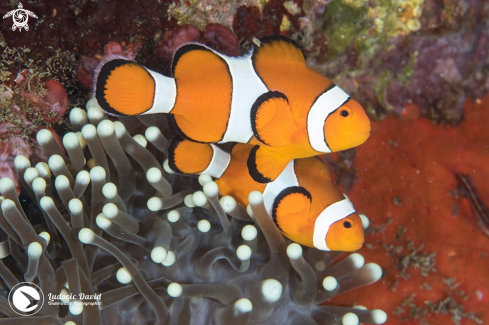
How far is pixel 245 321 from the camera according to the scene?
116cm

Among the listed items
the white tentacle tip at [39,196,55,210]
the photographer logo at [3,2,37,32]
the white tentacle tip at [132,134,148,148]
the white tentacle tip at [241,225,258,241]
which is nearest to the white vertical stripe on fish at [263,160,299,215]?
the white tentacle tip at [241,225,258,241]

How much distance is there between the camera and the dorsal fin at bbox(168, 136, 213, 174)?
133 cm

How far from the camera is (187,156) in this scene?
4.38 ft

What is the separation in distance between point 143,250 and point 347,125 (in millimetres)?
791

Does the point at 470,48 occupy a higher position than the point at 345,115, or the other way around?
the point at 470,48

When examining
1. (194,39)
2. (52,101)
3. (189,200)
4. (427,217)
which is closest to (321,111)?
(189,200)

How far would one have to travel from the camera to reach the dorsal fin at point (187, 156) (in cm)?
133

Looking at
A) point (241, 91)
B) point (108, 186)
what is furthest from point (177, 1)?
point (108, 186)

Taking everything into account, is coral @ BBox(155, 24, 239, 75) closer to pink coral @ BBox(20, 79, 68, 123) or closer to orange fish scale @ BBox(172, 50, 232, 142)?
orange fish scale @ BBox(172, 50, 232, 142)

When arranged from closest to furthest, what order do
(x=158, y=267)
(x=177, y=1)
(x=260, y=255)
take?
1. (x=158, y=267)
2. (x=260, y=255)
3. (x=177, y=1)

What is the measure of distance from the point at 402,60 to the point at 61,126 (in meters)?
1.52

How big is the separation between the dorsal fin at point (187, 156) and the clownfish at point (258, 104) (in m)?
0.04

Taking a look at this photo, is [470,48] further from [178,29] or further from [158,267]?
[158,267]

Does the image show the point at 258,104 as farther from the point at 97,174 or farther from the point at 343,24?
the point at 343,24
